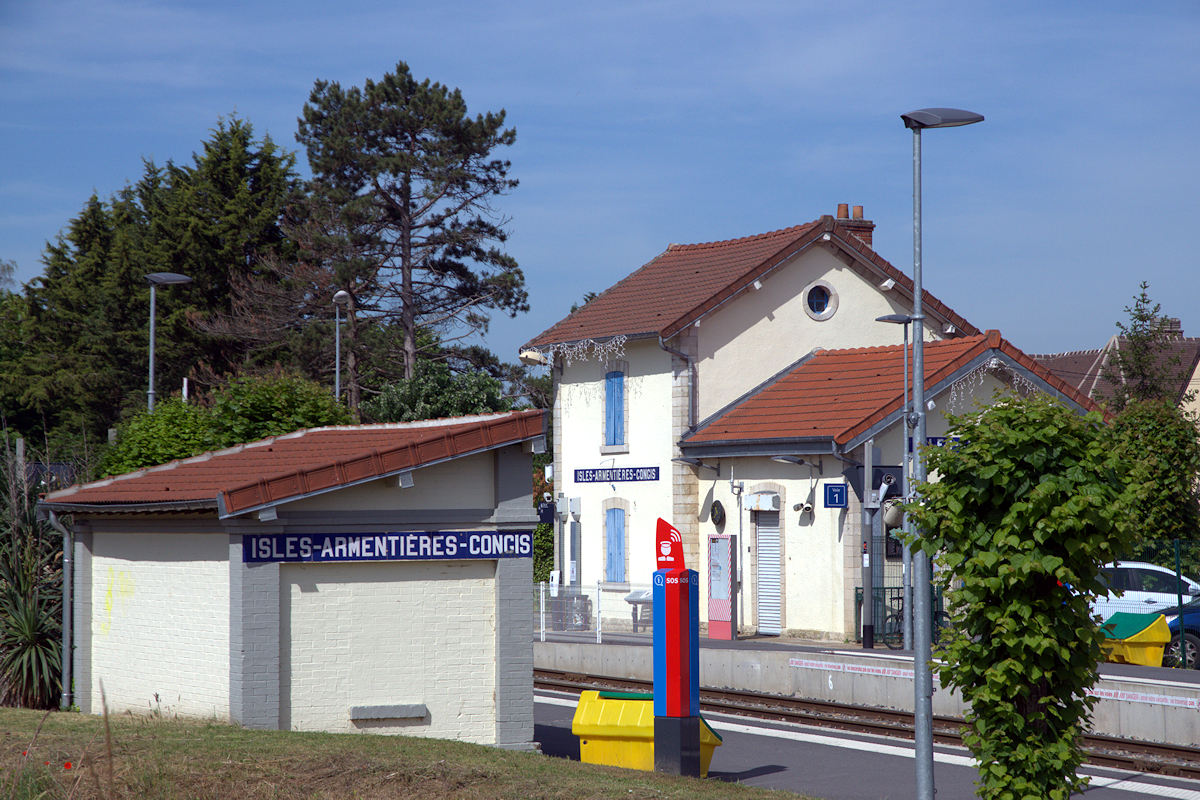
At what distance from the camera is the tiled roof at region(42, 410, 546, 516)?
12555mm

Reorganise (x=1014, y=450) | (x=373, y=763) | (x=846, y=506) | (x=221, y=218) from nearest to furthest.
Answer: (x=1014, y=450), (x=373, y=763), (x=846, y=506), (x=221, y=218)

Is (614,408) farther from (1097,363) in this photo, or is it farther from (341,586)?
(1097,363)

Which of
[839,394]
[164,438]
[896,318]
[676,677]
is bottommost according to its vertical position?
[676,677]

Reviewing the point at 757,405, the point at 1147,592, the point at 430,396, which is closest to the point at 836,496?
the point at 757,405

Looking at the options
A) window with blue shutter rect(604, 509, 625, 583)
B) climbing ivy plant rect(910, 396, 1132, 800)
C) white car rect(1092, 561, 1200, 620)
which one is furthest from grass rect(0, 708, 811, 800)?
window with blue shutter rect(604, 509, 625, 583)

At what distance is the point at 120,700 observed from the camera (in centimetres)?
1416

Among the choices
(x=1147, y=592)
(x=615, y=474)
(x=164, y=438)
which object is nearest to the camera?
(x=164, y=438)

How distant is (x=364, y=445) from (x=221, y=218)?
Answer: 38878 mm

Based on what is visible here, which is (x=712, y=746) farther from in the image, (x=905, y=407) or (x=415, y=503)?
(x=905, y=407)

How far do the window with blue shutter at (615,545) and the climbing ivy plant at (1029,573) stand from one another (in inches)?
853

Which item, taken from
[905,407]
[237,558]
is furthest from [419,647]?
[905,407]

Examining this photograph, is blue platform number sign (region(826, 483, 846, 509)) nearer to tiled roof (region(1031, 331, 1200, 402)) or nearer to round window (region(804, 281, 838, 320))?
round window (region(804, 281, 838, 320))

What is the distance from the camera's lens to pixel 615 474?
31141mm

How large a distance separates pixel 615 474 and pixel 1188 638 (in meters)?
13.4
